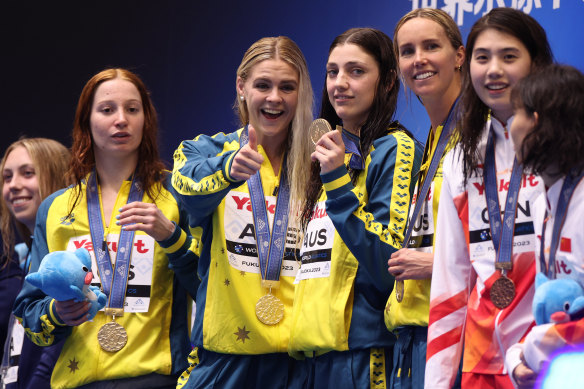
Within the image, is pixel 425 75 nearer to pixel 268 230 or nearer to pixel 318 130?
pixel 318 130

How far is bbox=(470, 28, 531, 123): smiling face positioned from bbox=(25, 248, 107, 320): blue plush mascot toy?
1460 millimetres

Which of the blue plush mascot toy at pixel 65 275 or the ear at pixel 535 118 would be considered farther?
the blue plush mascot toy at pixel 65 275

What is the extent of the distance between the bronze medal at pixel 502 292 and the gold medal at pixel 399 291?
1.24ft

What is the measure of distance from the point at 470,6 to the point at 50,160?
2058mm

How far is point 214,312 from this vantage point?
112 inches

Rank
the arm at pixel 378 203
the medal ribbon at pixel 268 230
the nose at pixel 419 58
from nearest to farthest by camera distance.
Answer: the arm at pixel 378 203, the nose at pixel 419 58, the medal ribbon at pixel 268 230

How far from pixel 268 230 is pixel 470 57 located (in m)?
0.98

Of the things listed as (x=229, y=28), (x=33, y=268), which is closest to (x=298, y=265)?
(x=33, y=268)

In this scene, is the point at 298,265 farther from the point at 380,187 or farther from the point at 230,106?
the point at 230,106

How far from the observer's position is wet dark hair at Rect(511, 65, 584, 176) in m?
1.82

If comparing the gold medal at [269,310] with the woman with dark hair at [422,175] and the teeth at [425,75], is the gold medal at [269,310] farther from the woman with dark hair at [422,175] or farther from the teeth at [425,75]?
the teeth at [425,75]

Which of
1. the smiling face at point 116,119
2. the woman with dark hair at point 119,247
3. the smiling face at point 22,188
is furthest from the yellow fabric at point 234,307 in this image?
the smiling face at point 22,188

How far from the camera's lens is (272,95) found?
2.97 m

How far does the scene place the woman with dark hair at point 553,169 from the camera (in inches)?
70.8
